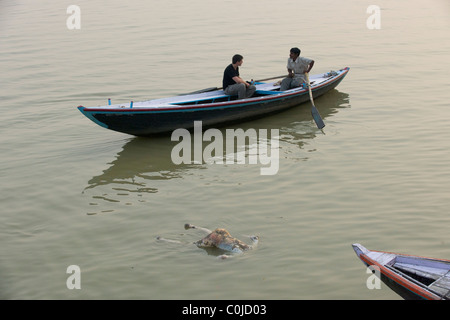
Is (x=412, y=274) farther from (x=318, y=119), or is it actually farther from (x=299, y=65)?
(x=299, y=65)

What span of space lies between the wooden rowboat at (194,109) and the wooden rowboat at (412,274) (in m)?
5.24

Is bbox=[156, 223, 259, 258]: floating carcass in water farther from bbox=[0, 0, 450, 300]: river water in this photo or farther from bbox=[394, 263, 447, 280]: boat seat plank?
bbox=[394, 263, 447, 280]: boat seat plank

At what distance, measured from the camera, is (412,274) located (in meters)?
5.64

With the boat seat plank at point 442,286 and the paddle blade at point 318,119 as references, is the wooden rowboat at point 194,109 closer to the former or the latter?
the paddle blade at point 318,119

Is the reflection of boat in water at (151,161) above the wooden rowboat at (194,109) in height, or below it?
below

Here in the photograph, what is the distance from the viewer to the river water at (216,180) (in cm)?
636

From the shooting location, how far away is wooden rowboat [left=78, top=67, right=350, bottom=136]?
999 cm

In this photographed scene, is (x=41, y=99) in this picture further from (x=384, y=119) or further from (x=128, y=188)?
(x=384, y=119)

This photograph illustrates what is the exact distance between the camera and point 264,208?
7871 mm

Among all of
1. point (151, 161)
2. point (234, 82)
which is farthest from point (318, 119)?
point (151, 161)

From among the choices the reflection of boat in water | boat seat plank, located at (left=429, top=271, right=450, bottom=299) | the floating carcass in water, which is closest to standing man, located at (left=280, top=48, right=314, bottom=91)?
the reflection of boat in water


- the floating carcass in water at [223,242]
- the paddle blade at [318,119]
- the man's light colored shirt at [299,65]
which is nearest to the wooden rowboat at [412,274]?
the floating carcass in water at [223,242]

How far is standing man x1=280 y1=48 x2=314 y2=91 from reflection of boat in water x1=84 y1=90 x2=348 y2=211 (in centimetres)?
53
